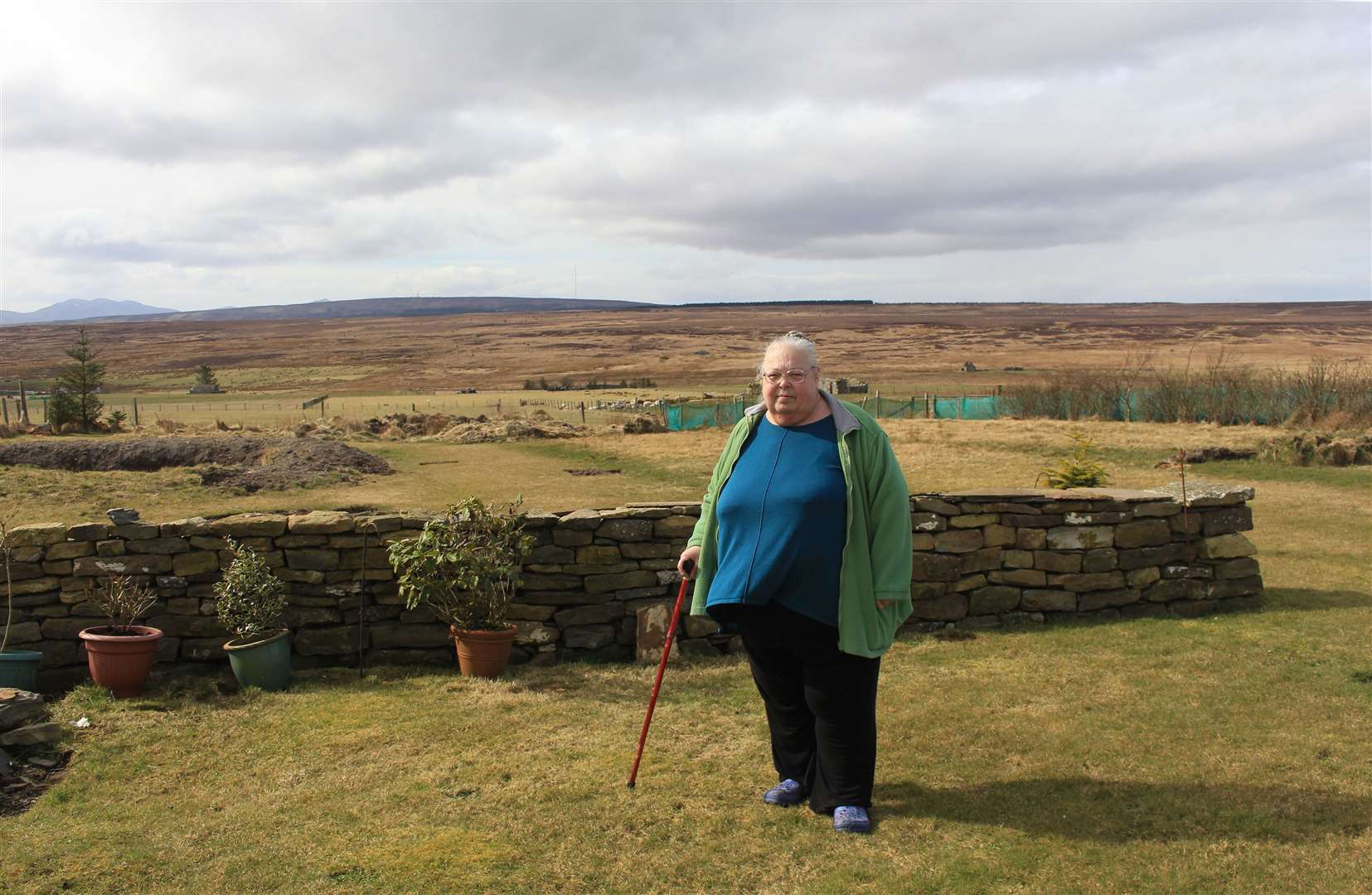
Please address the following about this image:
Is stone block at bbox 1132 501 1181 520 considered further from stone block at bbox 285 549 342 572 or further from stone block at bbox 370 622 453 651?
stone block at bbox 285 549 342 572

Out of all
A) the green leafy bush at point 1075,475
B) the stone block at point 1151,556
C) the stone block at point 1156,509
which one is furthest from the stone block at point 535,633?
the green leafy bush at point 1075,475

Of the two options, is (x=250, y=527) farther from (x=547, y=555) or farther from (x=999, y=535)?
(x=999, y=535)

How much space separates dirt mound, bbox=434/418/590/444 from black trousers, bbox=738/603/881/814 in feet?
90.1

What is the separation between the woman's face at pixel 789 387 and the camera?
429 cm

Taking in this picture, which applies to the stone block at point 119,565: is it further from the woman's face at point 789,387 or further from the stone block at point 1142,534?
the stone block at point 1142,534

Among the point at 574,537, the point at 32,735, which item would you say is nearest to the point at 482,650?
the point at 574,537

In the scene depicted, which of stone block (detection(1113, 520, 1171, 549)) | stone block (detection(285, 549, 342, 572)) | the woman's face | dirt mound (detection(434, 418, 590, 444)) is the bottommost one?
dirt mound (detection(434, 418, 590, 444))

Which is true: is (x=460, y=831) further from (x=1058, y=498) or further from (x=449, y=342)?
(x=449, y=342)

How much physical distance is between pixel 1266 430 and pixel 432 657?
2305cm

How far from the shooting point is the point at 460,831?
15.0 feet

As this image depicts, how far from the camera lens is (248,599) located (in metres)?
6.80

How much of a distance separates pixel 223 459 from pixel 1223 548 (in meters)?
20.6

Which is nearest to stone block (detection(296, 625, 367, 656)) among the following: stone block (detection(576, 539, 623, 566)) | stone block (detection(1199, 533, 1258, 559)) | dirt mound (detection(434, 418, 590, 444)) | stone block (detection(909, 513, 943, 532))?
stone block (detection(576, 539, 623, 566))

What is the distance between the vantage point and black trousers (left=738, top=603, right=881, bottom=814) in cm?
431
